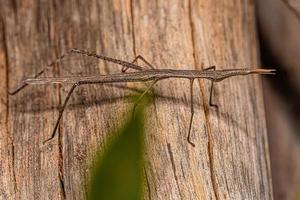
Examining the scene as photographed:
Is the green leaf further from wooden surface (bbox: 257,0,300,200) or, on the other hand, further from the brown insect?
wooden surface (bbox: 257,0,300,200)

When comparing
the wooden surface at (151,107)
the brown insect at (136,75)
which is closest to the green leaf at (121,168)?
the wooden surface at (151,107)

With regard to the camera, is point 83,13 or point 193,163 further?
point 83,13

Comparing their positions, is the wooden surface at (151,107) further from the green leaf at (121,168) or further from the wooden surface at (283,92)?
the green leaf at (121,168)

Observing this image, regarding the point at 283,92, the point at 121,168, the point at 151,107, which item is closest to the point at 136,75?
the point at 151,107

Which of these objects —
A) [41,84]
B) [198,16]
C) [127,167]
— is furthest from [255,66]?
[127,167]

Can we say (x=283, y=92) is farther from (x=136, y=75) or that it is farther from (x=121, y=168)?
(x=121, y=168)

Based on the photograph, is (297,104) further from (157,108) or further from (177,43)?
(157,108)
